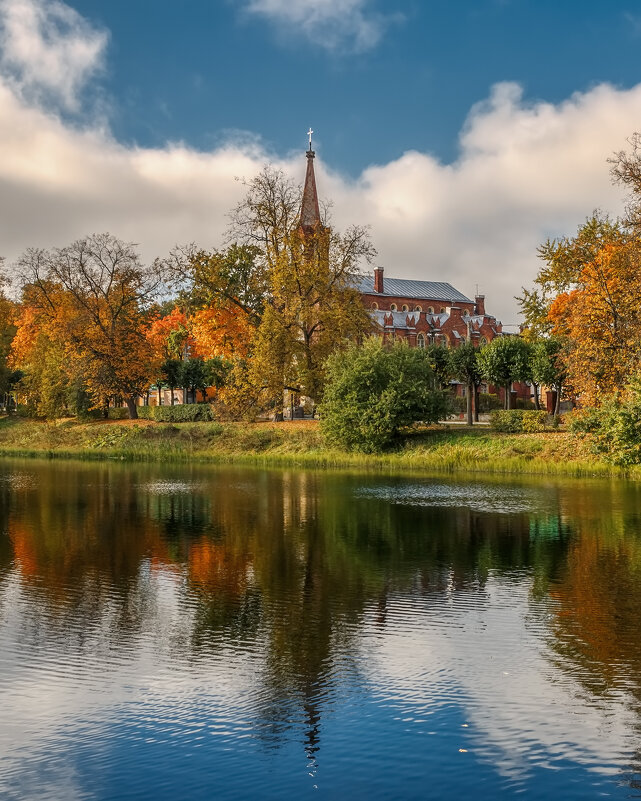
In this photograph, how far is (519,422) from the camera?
40562 millimetres

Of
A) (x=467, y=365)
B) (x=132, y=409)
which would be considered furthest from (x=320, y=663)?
(x=132, y=409)

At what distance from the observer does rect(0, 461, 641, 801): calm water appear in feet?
20.6

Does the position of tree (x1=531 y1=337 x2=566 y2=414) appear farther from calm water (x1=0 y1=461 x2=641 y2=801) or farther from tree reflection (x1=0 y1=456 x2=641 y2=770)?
calm water (x1=0 y1=461 x2=641 y2=801)

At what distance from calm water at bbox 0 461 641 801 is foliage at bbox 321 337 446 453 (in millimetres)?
21326

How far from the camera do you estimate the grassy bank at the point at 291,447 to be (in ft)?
116

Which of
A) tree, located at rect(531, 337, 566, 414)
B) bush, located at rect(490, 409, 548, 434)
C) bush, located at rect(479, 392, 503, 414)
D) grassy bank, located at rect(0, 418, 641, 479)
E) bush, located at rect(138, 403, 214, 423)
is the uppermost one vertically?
tree, located at rect(531, 337, 566, 414)

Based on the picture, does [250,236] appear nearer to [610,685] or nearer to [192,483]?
[192,483]

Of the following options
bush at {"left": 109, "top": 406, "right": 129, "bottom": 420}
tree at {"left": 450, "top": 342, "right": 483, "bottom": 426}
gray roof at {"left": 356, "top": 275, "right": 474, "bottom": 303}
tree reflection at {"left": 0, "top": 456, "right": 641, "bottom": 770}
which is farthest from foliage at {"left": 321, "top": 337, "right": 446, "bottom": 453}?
gray roof at {"left": 356, "top": 275, "right": 474, "bottom": 303}

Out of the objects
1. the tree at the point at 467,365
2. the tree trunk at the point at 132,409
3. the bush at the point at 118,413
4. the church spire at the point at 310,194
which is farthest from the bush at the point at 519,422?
the church spire at the point at 310,194

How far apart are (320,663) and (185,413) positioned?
45577 millimetres

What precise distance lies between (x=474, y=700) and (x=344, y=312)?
129 feet

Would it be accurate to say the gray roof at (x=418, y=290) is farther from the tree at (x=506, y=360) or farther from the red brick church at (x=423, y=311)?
the tree at (x=506, y=360)

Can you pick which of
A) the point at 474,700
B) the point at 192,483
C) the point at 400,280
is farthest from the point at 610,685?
the point at 400,280

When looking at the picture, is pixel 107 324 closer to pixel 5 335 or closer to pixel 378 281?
pixel 5 335
